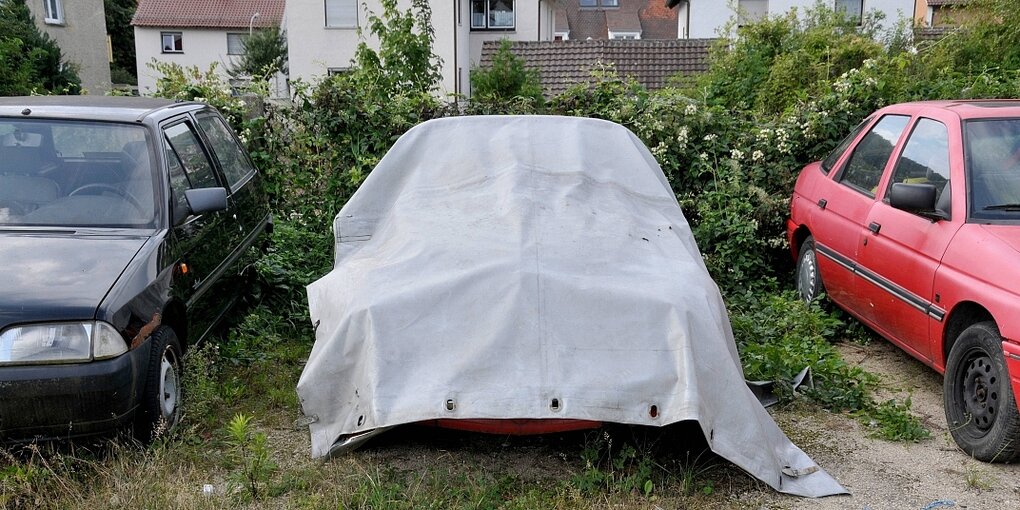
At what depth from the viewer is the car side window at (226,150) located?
21.3 ft

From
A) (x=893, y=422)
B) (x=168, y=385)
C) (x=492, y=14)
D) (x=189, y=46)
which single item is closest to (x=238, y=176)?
(x=168, y=385)

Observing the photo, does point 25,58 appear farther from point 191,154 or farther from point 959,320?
point 959,320

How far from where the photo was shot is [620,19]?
76.9 m

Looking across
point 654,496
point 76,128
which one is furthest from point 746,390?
point 76,128

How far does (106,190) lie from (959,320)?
190 inches

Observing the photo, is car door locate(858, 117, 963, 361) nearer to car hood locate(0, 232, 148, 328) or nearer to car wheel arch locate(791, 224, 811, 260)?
car wheel arch locate(791, 224, 811, 260)

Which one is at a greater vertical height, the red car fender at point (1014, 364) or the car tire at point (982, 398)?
the red car fender at point (1014, 364)

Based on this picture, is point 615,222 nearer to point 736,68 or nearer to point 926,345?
point 926,345

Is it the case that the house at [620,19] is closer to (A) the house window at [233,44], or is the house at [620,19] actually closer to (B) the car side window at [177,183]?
(A) the house window at [233,44]

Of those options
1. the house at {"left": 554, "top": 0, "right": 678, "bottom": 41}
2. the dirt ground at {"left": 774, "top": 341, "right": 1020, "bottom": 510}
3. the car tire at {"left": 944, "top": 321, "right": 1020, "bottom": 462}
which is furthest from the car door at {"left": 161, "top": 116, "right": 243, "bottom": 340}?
the house at {"left": 554, "top": 0, "right": 678, "bottom": 41}

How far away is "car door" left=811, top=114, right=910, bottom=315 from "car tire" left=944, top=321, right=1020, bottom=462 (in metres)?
1.34

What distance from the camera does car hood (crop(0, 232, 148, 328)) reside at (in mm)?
4004

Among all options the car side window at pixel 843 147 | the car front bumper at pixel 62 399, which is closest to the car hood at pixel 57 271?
the car front bumper at pixel 62 399

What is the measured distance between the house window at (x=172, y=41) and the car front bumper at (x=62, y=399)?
156 feet
